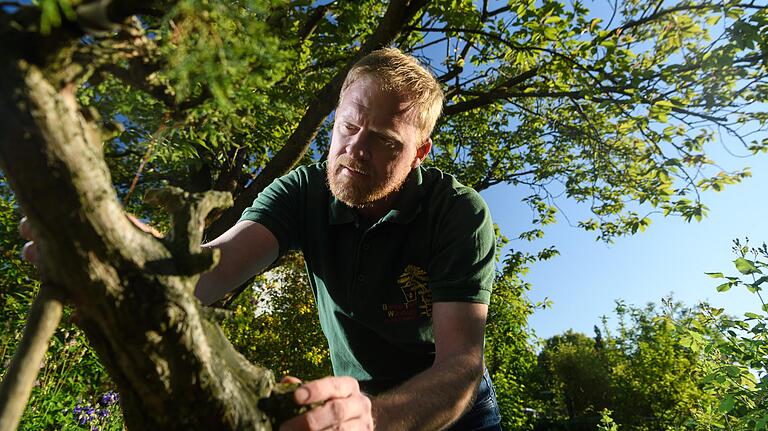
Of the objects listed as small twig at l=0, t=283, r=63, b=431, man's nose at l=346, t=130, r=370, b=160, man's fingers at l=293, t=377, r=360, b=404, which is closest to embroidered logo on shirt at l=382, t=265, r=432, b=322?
man's nose at l=346, t=130, r=370, b=160

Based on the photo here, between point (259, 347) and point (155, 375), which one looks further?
point (259, 347)

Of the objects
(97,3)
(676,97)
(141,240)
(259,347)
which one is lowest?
(259,347)

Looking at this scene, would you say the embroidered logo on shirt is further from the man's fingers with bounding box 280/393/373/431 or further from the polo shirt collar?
the man's fingers with bounding box 280/393/373/431

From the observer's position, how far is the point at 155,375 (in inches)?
40.7

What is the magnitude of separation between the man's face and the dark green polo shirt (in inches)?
7.4

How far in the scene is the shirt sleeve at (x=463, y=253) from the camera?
2.38 m

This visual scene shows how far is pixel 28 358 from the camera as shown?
0.93 meters

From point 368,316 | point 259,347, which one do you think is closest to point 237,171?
point 259,347

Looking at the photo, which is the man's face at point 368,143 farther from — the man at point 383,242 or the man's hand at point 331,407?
the man's hand at point 331,407

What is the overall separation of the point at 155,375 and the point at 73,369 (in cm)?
580

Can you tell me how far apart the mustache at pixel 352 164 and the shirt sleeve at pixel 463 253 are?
54 centimetres

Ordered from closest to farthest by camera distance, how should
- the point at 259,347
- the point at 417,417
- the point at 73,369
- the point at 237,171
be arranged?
the point at 417,417
the point at 73,369
the point at 237,171
the point at 259,347

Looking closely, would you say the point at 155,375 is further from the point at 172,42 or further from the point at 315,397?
the point at 172,42

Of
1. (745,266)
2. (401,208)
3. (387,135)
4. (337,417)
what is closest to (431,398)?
(337,417)
